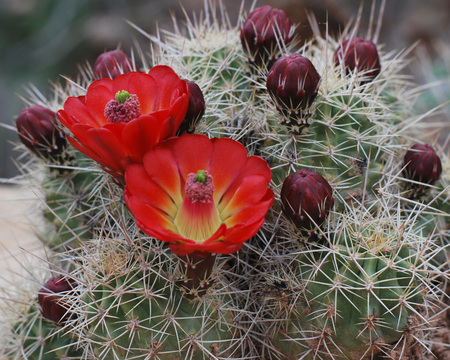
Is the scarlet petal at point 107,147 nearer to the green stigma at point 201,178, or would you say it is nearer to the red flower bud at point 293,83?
the green stigma at point 201,178

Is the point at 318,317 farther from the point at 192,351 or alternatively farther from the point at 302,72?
the point at 302,72

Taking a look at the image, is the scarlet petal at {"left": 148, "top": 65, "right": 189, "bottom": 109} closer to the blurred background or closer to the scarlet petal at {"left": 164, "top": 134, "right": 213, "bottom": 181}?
the scarlet petal at {"left": 164, "top": 134, "right": 213, "bottom": 181}

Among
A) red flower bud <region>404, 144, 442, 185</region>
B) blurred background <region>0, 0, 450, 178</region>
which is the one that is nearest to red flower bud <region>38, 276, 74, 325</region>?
red flower bud <region>404, 144, 442, 185</region>

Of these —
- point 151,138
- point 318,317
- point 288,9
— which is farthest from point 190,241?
point 288,9

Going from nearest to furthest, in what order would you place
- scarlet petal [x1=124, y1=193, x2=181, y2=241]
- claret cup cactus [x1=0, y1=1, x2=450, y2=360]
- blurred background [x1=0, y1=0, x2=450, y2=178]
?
scarlet petal [x1=124, y1=193, x2=181, y2=241]
claret cup cactus [x1=0, y1=1, x2=450, y2=360]
blurred background [x1=0, y1=0, x2=450, y2=178]

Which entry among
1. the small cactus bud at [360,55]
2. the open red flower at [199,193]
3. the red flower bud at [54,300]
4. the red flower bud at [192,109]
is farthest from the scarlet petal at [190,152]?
the small cactus bud at [360,55]

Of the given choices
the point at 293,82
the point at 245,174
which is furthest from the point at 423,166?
the point at 245,174
